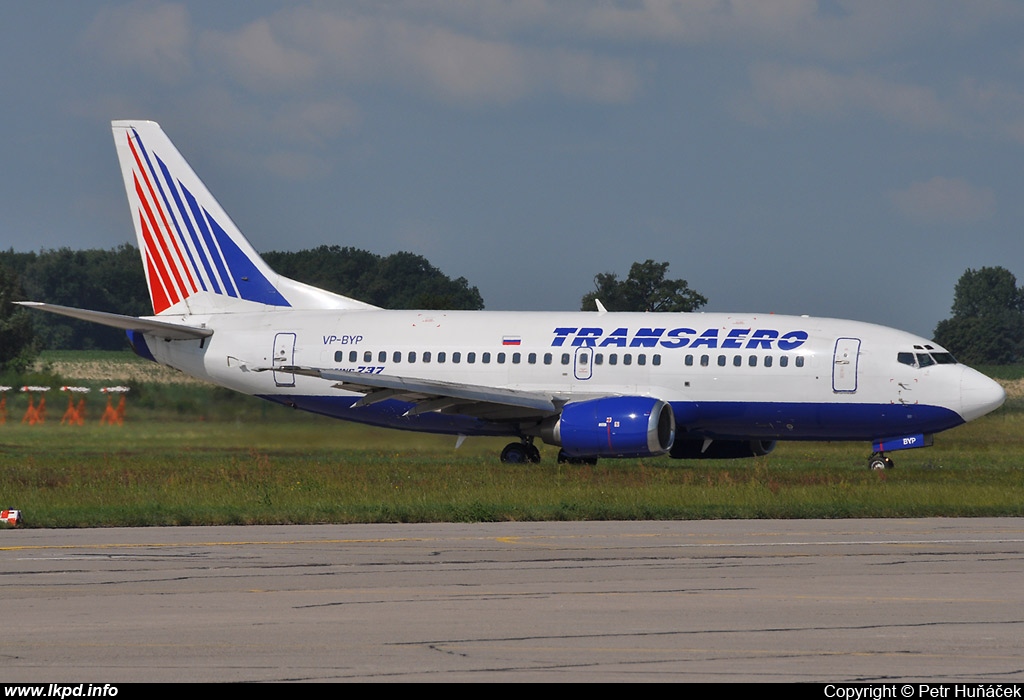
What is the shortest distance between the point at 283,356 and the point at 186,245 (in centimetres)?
490

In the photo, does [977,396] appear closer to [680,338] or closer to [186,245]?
[680,338]

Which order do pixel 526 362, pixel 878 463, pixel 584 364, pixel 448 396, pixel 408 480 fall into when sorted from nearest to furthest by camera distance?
1. pixel 408 480
2. pixel 448 396
3. pixel 878 463
4. pixel 584 364
5. pixel 526 362

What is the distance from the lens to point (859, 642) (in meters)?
12.0

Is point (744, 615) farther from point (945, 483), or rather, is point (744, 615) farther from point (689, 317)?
point (689, 317)

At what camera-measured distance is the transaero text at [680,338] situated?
118 ft

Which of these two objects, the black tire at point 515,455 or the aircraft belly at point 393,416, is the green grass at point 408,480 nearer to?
the black tire at point 515,455

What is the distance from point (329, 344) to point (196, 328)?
3683mm

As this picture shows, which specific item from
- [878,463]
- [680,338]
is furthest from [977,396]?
[680,338]

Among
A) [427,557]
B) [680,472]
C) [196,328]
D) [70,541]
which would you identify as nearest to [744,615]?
[427,557]

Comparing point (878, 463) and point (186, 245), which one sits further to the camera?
point (186, 245)

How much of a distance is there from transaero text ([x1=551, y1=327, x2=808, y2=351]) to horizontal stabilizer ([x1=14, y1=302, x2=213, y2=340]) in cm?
947

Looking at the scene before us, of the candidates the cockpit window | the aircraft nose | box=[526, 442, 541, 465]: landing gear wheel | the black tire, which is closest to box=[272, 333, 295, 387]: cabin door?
the black tire

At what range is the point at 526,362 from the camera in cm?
3741

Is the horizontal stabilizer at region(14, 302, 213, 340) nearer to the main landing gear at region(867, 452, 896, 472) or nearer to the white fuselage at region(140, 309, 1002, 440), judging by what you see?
the white fuselage at region(140, 309, 1002, 440)
